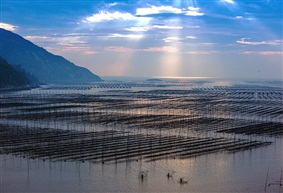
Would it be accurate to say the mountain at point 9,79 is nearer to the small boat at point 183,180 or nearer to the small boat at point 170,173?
the small boat at point 170,173

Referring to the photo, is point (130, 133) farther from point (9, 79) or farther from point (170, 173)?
point (9, 79)

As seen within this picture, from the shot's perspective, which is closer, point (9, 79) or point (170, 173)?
point (170, 173)

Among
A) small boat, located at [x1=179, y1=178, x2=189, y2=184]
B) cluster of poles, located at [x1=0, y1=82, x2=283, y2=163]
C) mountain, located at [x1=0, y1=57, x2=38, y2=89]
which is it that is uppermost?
mountain, located at [x1=0, y1=57, x2=38, y2=89]

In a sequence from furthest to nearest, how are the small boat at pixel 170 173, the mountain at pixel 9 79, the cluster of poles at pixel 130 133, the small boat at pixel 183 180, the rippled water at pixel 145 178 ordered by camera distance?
the mountain at pixel 9 79 → the cluster of poles at pixel 130 133 → the small boat at pixel 170 173 → the small boat at pixel 183 180 → the rippled water at pixel 145 178

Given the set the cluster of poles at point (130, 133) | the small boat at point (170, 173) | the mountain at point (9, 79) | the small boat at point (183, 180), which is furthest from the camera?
the mountain at point (9, 79)

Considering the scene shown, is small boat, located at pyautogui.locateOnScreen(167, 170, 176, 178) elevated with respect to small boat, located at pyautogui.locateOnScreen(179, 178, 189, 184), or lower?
elevated

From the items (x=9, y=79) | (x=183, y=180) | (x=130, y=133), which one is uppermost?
(x=9, y=79)

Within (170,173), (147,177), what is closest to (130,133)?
(170,173)

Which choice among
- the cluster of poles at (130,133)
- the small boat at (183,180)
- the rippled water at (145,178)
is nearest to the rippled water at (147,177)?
the rippled water at (145,178)

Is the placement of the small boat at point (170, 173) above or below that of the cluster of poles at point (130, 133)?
below

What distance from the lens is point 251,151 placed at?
3769 centimetres

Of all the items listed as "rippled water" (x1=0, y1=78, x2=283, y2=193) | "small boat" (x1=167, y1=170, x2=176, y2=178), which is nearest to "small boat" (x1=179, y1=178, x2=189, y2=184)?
"rippled water" (x1=0, y1=78, x2=283, y2=193)

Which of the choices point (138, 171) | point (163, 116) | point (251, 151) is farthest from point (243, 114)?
point (138, 171)

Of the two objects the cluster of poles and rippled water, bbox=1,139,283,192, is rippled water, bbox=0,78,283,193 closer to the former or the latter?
rippled water, bbox=1,139,283,192
